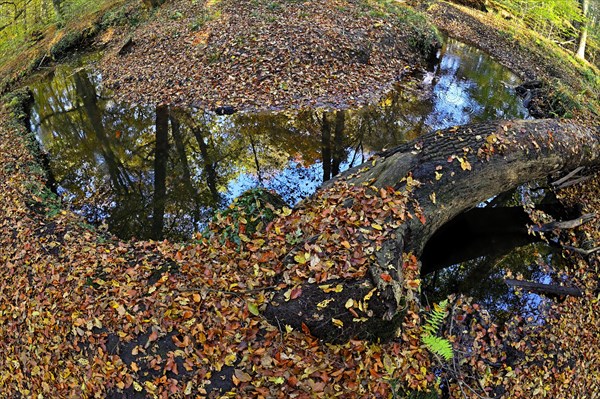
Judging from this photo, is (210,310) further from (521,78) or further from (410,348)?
(521,78)

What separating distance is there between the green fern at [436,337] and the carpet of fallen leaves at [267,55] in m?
7.05

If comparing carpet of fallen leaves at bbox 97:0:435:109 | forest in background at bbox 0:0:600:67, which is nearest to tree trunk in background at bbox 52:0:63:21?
forest in background at bbox 0:0:600:67

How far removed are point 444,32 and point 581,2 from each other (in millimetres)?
5752

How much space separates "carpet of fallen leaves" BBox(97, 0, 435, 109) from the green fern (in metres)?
7.05

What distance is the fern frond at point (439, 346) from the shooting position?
4051 mm

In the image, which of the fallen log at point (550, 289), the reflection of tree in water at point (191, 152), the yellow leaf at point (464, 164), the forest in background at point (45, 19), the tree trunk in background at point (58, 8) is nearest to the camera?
the fallen log at point (550, 289)

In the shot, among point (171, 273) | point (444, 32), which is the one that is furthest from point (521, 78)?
point (171, 273)

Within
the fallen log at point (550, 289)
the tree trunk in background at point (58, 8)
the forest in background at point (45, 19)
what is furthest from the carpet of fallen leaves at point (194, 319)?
the tree trunk in background at point (58, 8)

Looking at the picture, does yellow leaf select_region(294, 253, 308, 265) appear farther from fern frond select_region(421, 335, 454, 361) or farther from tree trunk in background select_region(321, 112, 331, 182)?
tree trunk in background select_region(321, 112, 331, 182)

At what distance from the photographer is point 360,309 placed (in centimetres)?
398

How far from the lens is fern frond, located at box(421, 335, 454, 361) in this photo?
159 inches

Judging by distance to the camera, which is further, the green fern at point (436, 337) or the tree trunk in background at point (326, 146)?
the tree trunk in background at point (326, 146)

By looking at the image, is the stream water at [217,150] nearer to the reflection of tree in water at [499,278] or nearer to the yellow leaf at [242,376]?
the reflection of tree in water at [499,278]

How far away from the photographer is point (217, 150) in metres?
8.92
